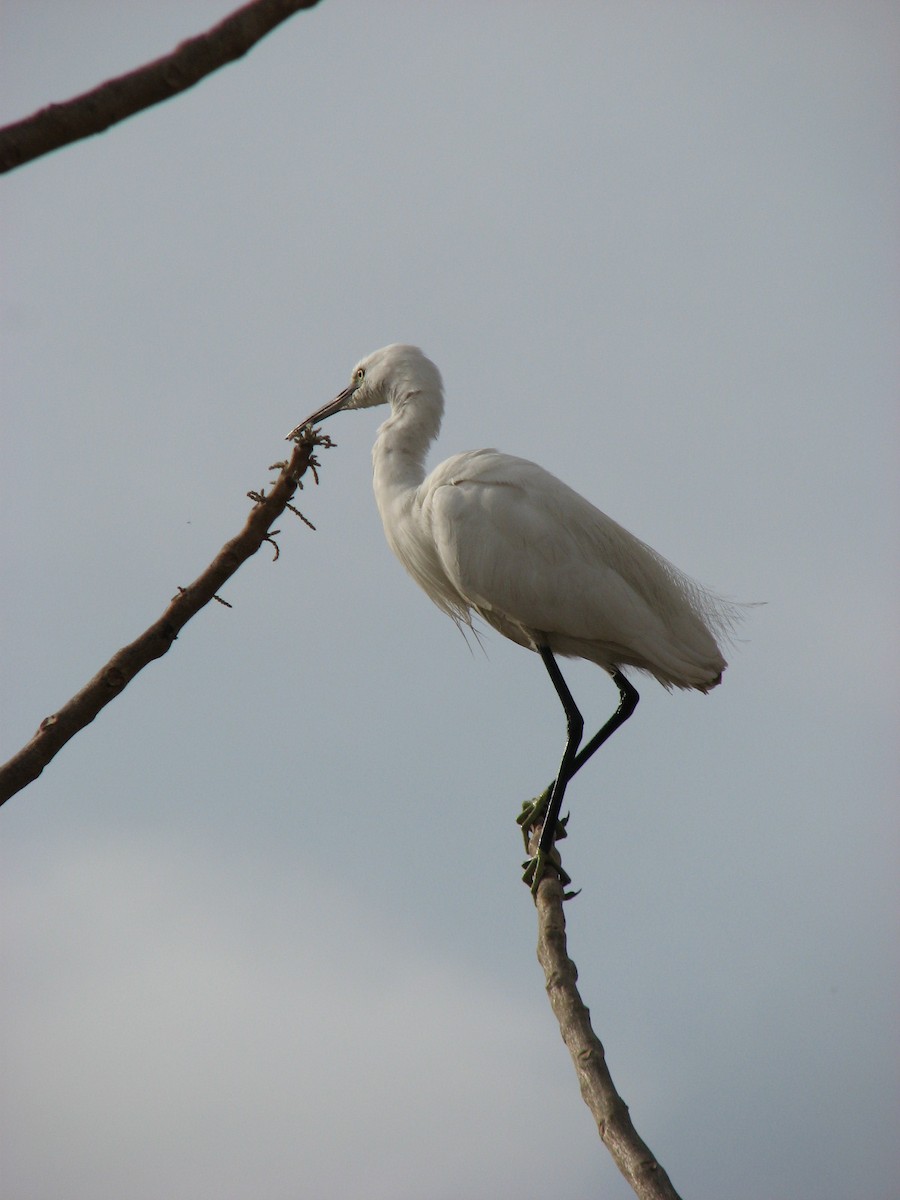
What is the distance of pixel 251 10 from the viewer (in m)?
2.22

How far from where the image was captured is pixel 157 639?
415cm

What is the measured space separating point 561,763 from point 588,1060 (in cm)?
191

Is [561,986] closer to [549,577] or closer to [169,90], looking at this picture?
[549,577]

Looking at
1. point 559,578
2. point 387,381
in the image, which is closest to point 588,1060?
point 559,578

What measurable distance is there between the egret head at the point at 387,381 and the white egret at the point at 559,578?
0.52 metres

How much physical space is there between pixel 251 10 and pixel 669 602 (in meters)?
4.42

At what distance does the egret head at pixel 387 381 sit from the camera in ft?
22.3

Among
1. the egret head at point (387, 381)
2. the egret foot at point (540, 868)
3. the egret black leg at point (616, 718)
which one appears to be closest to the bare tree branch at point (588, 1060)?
the egret foot at point (540, 868)

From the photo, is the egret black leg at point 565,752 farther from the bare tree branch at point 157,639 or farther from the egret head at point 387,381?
the bare tree branch at point 157,639

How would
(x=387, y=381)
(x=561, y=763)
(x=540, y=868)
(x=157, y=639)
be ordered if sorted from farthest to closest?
(x=387, y=381)
(x=561, y=763)
(x=540, y=868)
(x=157, y=639)

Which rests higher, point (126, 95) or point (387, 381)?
point (387, 381)

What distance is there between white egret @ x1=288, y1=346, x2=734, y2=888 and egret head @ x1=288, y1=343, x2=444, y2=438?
0.52m

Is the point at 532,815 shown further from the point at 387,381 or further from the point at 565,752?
the point at 387,381

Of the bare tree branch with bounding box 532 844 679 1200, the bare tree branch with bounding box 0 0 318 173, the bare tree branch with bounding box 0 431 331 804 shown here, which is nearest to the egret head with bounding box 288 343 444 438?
the bare tree branch with bounding box 0 431 331 804
